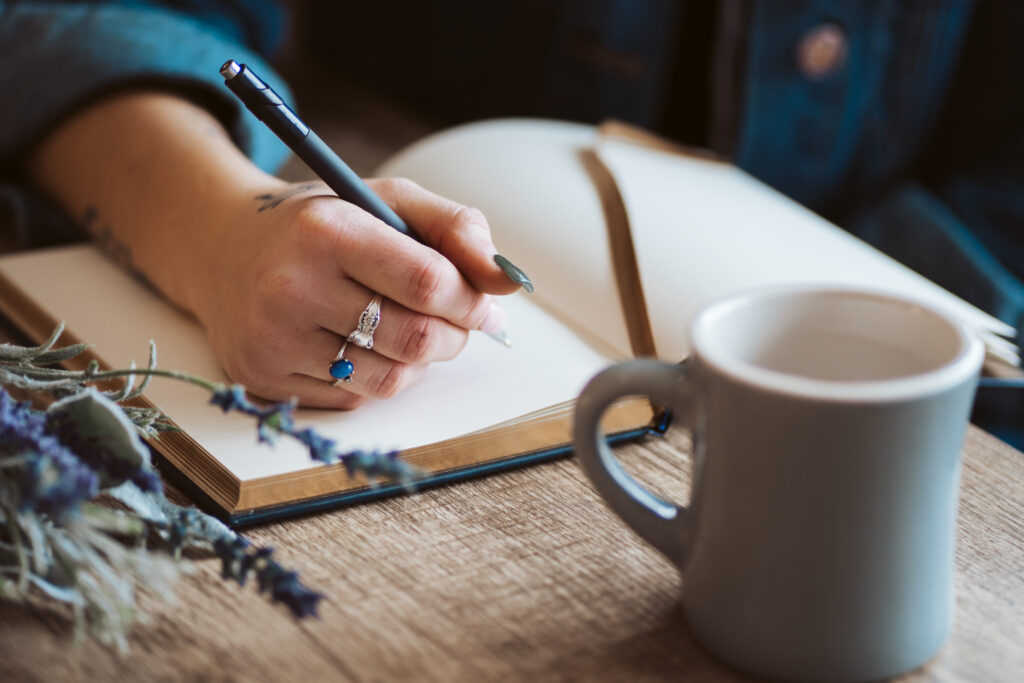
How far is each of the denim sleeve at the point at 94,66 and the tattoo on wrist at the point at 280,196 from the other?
0.23 m

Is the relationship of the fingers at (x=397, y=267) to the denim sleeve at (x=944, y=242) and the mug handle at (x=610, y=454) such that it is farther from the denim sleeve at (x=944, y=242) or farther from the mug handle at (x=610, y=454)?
the denim sleeve at (x=944, y=242)

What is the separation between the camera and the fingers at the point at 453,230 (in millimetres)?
517

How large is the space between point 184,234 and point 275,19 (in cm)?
51

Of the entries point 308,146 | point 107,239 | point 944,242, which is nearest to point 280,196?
point 308,146

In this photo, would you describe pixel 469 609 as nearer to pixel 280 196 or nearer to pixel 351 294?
pixel 351 294

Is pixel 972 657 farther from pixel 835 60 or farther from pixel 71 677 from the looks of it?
pixel 835 60

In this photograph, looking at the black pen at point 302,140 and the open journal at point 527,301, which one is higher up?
the black pen at point 302,140

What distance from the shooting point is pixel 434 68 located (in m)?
1.28

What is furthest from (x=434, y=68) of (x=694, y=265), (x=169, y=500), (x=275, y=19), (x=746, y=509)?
(x=746, y=509)

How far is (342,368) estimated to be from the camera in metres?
0.51

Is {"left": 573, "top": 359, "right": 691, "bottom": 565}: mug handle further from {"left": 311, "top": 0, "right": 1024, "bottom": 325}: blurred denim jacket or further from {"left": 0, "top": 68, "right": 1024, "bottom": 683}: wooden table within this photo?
{"left": 311, "top": 0, "right": 1024, "bottom": 325}: blurred denim jacket

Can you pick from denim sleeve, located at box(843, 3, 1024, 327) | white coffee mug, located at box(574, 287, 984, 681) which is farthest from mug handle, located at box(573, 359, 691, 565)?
denim sleeve, located at box(843, 3, 1024, 327)

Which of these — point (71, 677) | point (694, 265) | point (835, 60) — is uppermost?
point (835, 60)

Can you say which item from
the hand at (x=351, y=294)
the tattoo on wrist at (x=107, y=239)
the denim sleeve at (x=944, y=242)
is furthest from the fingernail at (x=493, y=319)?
the denim sleeve at (x=944, y=242)
